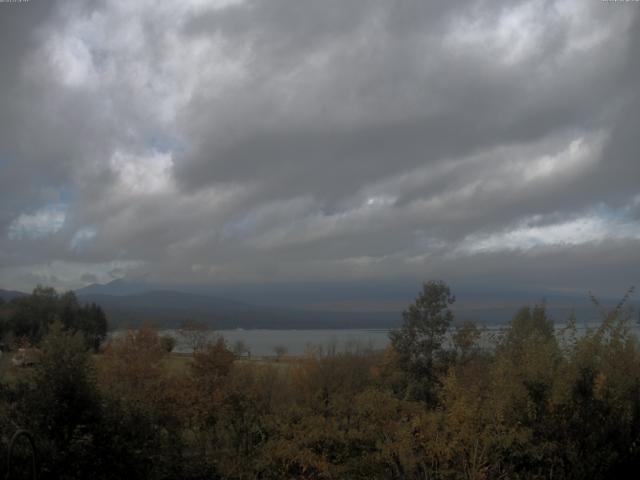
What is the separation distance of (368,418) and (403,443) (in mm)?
1434

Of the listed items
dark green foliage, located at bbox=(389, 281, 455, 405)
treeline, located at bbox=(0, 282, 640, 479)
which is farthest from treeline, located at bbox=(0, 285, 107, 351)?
treeline, located at bbox=(0, 282, 640, 479)

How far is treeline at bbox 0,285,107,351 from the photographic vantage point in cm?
5316

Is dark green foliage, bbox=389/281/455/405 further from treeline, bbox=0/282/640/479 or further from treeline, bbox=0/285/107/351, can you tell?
treeline, bbox=0/282/640/479

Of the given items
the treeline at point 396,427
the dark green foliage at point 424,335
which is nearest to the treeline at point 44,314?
the dark green foliage at point 424,335

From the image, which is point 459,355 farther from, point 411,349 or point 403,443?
point 403,443

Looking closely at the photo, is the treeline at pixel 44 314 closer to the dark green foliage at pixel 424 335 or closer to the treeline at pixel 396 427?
the dark green foliage at pixel 424 335

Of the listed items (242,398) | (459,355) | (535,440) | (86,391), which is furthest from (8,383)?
(459,355)

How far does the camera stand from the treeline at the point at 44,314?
5316 centimetres

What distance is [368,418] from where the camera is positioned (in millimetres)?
10586

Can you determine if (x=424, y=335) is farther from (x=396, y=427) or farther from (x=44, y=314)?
(x=44, y=314)

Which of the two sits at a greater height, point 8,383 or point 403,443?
point 8,383

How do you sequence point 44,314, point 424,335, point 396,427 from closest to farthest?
point 396,427 < point 424,335 < point 44,314

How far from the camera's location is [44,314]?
57.2 metres

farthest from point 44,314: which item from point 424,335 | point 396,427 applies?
point 396,427
